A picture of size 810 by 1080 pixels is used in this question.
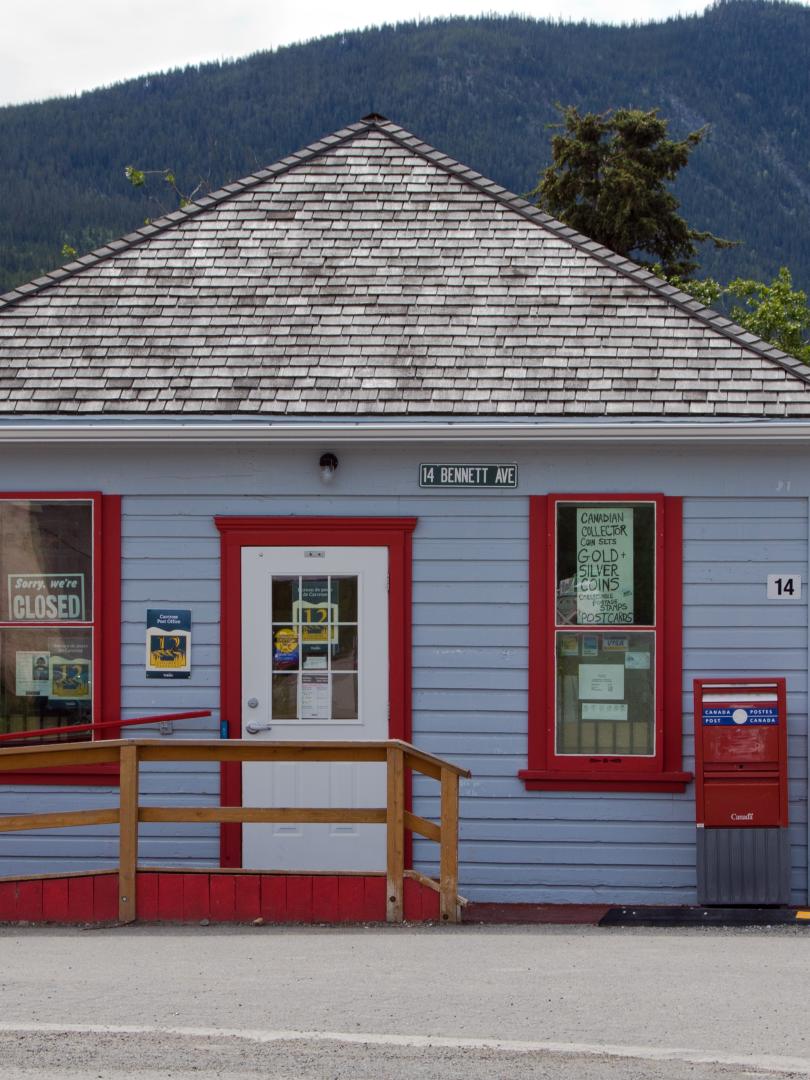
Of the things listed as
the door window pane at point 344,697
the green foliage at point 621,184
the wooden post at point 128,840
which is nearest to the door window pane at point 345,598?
the door window pane at point 344,697

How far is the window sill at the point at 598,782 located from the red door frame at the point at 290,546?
0.88 metres

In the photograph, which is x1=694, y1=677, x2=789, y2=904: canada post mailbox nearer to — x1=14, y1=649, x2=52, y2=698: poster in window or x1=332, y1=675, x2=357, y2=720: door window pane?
x1=332, y1=675, x2=357, y2=720: door window pane

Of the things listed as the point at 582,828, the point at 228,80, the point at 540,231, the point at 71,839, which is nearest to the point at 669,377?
the point at 540,231

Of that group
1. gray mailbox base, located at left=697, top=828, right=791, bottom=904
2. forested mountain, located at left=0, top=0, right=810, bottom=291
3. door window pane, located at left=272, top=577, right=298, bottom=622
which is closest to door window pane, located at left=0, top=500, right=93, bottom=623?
door window pane, located at left=272, top=577, right=298, bottom=622

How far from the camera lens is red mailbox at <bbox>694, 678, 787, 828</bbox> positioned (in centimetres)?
959

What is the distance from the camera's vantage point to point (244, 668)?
1016 centimetres

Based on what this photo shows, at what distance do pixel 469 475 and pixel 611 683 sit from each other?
64.0 inches

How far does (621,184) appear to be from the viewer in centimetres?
3750

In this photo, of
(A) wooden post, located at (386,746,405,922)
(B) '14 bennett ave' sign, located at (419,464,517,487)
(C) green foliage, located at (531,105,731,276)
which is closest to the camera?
(A) wooden post, located at (386,746,405,922)

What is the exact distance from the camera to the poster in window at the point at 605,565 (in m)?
10.1

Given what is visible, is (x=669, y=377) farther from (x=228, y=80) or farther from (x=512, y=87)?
(x=512, y=87)

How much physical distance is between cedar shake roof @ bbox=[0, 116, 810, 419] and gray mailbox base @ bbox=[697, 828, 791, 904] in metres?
2.64

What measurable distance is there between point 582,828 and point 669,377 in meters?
2.99

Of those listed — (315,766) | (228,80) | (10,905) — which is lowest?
(10,905)
